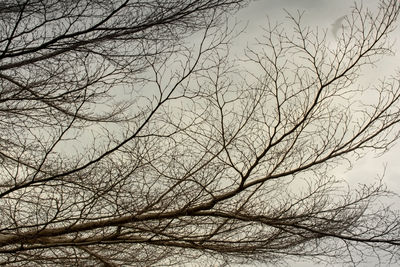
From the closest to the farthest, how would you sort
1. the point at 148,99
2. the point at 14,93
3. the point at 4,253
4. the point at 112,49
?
the point at 4,253 < the point at 148,99 < the point at 112,49 < the point at 14,93

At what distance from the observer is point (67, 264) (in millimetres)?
3996

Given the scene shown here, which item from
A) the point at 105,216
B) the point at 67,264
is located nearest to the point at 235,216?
the point at 105,216

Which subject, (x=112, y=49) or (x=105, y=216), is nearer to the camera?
(x=105, y=216)

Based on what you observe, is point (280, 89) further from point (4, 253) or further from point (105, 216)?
point (4, 253)

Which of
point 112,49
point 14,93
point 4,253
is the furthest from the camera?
point 14,93

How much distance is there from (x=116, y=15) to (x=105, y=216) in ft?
5.61

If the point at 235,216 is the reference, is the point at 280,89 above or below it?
above

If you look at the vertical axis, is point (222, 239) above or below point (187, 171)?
below

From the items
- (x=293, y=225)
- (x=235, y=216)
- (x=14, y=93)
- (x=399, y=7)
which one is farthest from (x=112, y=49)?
(x=399, y=7)

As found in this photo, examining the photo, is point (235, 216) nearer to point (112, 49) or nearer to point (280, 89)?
point (280, 89)

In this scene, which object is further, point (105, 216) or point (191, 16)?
point (191, 16)

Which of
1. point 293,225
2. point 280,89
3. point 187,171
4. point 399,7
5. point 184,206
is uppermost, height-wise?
point 399,7

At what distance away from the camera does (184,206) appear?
12.8ft

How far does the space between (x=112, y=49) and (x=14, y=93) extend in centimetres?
109
